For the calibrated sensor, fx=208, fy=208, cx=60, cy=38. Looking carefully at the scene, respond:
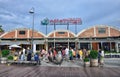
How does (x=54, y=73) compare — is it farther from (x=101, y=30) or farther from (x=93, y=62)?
(x=101, y=30)

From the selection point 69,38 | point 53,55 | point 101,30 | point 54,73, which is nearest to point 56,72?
point 54,73

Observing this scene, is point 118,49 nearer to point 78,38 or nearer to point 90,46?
point 90,46

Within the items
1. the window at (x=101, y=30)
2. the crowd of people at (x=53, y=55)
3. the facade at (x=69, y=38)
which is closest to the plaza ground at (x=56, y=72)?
the crowd of people at (x=53, y=55)

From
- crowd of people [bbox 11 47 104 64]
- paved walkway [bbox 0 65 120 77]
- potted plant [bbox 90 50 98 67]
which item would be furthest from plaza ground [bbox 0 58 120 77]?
crowd of people [bbox 11 47 104 64]

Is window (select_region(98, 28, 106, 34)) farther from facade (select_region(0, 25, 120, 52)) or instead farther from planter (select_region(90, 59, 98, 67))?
planter (select_region(90, 59, 98, 67))

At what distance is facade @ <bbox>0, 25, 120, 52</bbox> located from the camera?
44.8 meters

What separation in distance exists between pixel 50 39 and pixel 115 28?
47.9ft

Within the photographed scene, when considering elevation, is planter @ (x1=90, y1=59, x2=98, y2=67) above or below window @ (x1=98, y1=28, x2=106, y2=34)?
below

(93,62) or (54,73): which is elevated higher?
(93,62)

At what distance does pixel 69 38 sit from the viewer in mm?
46250

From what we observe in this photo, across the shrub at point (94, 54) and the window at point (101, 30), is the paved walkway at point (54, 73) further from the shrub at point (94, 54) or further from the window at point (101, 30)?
the window at point (101, 30)

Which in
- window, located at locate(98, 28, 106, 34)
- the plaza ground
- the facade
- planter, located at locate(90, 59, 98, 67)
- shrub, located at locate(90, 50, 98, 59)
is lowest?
the plaza ground

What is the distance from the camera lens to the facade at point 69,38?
44750 millimetres

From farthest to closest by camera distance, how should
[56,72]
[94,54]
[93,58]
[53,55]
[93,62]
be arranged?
[53,55], [93,62], [93,58], [94,54], [56,72]
